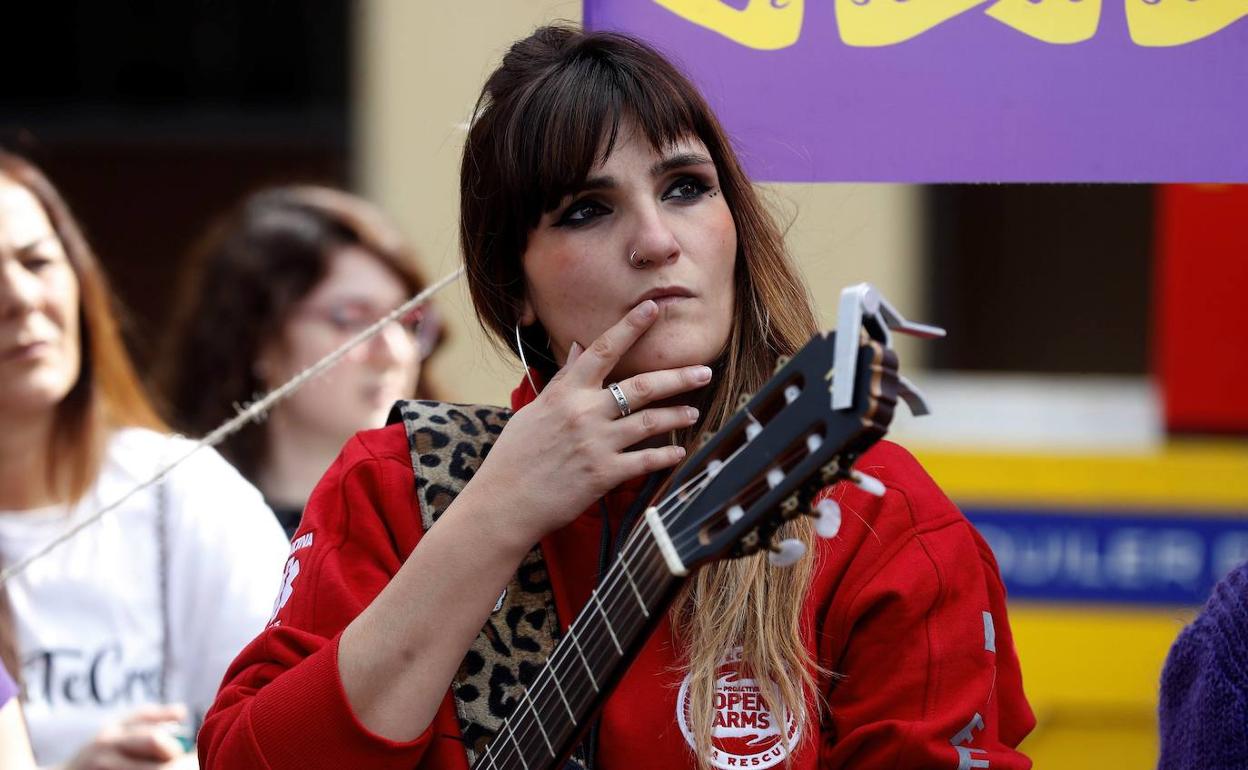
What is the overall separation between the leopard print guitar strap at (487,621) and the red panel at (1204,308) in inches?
130

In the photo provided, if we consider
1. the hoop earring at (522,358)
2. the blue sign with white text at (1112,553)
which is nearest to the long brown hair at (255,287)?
the blue sign with white text at (1112,553)

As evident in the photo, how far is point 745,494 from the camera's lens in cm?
152

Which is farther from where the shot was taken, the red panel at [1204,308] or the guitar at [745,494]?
the red panel at [1204,308]

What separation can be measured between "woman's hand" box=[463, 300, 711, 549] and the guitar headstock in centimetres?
10

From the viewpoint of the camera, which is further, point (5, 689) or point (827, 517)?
point (5, 689)

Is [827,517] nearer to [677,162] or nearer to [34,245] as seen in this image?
[677,162]

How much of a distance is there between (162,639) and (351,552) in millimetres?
989

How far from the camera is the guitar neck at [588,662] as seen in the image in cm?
161

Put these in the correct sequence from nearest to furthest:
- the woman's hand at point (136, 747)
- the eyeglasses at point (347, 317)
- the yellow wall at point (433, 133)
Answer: the woman's hand at point (136, 747), the eyeglasses at point (347, 317), the yellow wall at point (433, 133)

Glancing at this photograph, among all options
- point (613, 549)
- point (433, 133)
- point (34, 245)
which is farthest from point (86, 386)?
point (433, 133)

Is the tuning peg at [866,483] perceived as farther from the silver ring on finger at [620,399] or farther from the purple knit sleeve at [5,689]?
the purple knit sleeve at [5,689]

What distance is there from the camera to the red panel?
4.72 metres

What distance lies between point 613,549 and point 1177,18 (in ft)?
2.96

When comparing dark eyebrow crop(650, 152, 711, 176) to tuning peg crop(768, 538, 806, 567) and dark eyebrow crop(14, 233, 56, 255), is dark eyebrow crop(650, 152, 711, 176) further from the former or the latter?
dark eyebrow crop(14, 233, 56, 255)
